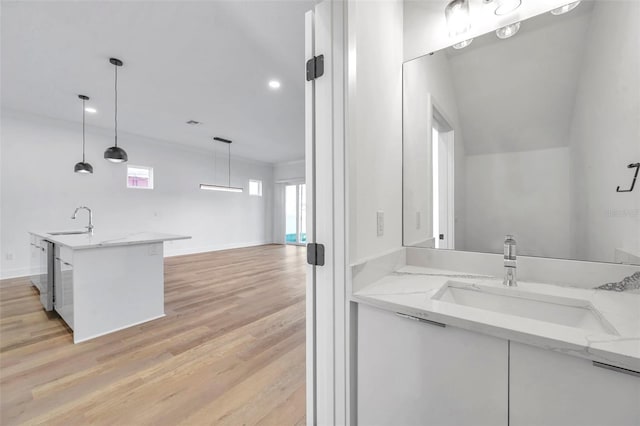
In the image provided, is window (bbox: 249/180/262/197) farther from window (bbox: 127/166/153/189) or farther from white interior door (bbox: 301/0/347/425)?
white interior door (bbox: 301/0/347/425)

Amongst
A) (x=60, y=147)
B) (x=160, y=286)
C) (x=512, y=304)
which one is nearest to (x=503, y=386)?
(x=512, y=304)

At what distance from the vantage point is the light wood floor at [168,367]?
149 centimetres

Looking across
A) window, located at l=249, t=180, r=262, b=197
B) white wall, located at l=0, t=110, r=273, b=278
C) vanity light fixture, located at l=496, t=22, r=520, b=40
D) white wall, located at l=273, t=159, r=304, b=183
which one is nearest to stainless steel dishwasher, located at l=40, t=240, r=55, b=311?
white wall, located at l=0, t=110, r=273, b=278

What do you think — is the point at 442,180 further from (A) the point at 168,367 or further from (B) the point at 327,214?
(A) the point at 168,367

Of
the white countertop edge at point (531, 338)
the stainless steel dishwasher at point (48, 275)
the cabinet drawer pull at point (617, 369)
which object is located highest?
the white countertop edge at point (531, 338)

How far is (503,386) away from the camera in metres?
0.76

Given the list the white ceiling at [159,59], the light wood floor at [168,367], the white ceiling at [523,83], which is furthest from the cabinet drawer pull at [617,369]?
the white ceiling at [159,59]

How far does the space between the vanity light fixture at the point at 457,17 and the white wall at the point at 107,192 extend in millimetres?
6589

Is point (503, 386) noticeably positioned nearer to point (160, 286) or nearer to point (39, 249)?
point (160, 286)

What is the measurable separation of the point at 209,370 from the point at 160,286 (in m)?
1.40

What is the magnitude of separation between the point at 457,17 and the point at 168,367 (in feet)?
9.59

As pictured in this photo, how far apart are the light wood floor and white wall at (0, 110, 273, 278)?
196 cm

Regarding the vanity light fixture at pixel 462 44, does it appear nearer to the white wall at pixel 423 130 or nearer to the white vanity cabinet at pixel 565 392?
the white wall at pixel 423 130

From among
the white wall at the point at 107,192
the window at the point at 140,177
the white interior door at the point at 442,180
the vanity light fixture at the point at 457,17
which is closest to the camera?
the vanity light fixture at the point at 457,17
